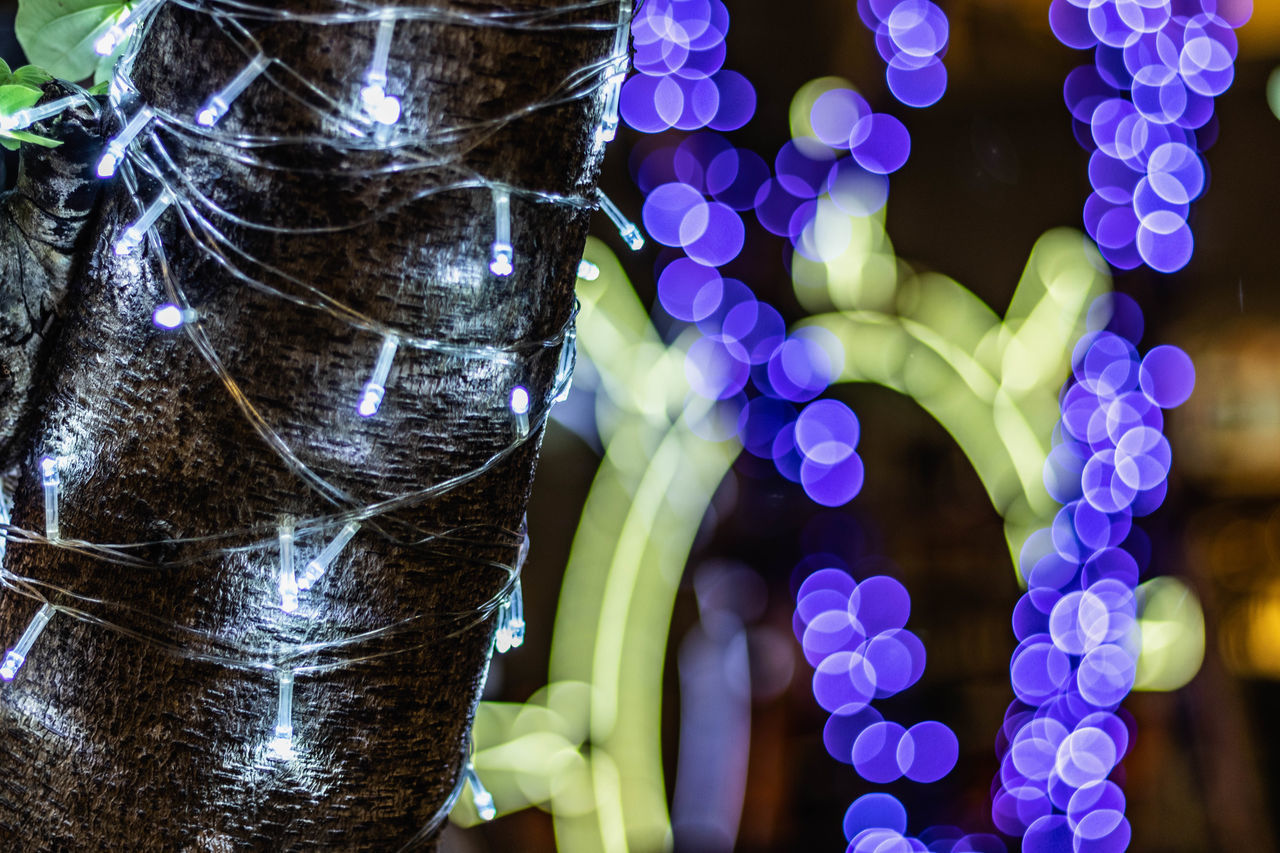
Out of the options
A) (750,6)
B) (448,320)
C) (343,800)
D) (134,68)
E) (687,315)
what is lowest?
(343,800)

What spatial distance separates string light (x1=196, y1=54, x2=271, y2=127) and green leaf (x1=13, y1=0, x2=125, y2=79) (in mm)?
248

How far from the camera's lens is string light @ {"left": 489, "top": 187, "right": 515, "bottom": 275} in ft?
1.52

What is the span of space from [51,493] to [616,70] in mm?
366

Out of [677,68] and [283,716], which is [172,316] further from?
[677,68]

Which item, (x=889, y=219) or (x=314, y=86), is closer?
(x=314, y=86)

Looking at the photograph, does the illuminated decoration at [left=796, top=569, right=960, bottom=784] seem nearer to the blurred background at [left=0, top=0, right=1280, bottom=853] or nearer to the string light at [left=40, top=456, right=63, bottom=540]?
the blurred background at [left=0, top=0, right=1280, bottom=853]

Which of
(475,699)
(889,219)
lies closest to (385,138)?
(475,699)

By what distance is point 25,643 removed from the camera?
50cm

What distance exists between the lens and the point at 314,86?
0.44m

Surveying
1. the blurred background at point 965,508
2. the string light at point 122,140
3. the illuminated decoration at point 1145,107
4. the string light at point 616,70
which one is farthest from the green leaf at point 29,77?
the illuminated decoration at point 1145,107

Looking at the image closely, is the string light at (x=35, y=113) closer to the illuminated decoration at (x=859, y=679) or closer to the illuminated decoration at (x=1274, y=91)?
the illuminated decoration at (x=859, y=679)

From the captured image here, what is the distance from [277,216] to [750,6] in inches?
85.4

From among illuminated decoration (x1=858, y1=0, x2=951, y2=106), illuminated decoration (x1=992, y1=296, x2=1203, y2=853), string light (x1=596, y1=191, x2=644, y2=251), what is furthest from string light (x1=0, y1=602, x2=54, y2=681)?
illuminated decoration (x1=858, y1=0, x2=951, y2=106)

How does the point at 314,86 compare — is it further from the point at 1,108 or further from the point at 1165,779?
the point at 1165,779
